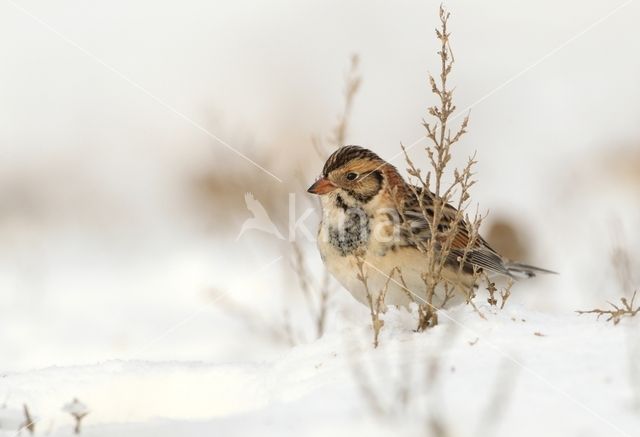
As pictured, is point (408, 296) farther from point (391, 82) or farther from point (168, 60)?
point (168, 60)

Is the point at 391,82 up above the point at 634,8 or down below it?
below

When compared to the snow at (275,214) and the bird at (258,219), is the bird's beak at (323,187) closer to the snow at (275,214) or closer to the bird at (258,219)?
the snow at (275,214)

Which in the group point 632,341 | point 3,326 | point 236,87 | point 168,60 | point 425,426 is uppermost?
point 168,60

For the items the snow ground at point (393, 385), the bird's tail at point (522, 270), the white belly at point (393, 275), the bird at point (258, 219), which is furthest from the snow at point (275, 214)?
the bird's tail at point (522, 270)

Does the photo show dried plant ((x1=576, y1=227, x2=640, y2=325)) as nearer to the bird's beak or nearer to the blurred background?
the blurred background

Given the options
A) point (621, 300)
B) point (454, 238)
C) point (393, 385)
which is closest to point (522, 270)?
point (454, 238)

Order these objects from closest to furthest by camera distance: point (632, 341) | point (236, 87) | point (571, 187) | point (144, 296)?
point (632, 341) → point (144, 296) → point (571, 187) → point (236, 87)

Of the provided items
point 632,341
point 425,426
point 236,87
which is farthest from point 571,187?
point 425,426
